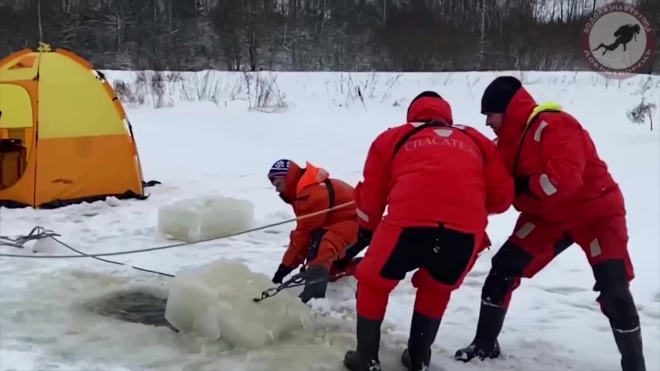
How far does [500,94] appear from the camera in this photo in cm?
341

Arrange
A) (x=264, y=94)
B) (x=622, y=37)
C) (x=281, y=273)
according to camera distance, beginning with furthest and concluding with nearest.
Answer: (x=622, y=37) → (x=264, y=94) → (x=281, y=273)

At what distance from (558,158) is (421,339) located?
1.02 metres

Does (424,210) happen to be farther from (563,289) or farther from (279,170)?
(563,289)

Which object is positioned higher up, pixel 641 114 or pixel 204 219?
pixel 641 114

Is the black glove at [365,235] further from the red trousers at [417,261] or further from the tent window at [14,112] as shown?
the tent window at [14,112]

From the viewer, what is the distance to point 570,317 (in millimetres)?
4359

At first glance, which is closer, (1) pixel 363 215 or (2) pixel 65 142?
(1) pixel 363 215

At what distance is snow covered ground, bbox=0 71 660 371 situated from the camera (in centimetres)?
370

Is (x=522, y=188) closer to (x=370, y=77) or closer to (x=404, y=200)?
(x=404, y=200)

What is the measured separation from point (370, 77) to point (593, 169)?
1386 cm

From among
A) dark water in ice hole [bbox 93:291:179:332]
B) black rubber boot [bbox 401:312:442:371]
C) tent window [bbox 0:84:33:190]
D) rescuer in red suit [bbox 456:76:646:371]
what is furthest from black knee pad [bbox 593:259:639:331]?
tent window [bbox 0:84:33:190]

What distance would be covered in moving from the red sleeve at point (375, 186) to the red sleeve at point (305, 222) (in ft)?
4.03

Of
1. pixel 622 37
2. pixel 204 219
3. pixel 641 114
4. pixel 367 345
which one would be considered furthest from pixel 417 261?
pixel 622 37

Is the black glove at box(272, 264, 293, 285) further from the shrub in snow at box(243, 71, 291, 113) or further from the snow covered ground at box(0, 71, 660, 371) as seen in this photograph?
the shrub in snow at box(243, 71, 291, 113)
